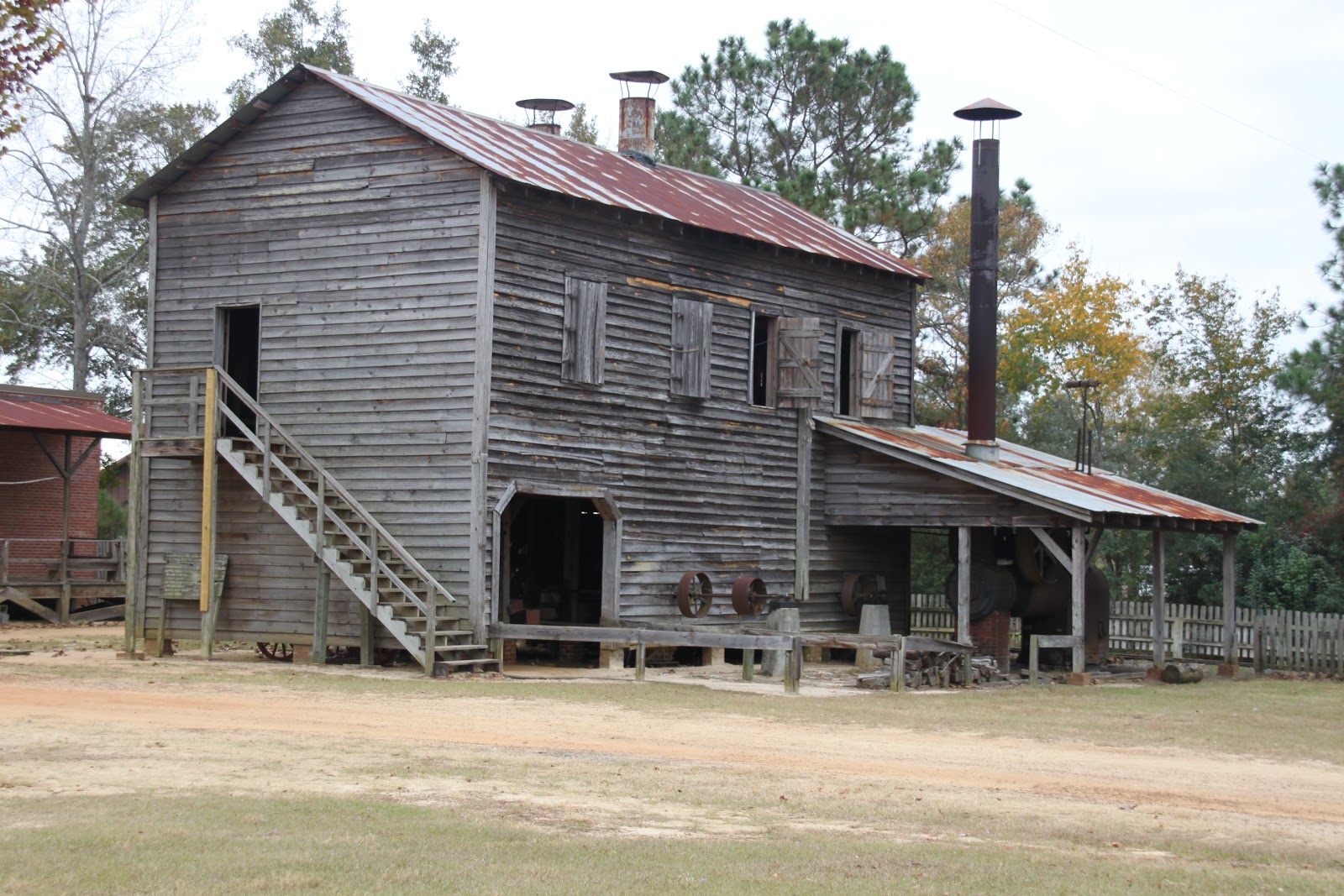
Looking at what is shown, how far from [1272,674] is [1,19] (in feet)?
71.2

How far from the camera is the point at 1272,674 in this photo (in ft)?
90.5

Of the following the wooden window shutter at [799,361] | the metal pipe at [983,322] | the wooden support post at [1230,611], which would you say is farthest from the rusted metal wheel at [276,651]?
the wooden support post at [1230,611]

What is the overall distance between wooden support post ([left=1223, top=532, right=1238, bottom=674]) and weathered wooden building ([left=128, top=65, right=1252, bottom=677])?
Answer: 891 millimetres

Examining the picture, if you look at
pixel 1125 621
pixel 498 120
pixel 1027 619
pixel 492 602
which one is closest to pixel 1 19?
pixel 492 602

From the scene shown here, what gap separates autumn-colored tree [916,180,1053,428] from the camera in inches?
2019

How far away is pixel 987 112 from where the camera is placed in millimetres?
30562

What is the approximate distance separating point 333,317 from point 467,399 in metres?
2.70

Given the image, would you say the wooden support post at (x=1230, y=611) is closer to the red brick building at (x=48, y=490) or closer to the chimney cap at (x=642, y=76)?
the chimney cap at (x=642, y=76)

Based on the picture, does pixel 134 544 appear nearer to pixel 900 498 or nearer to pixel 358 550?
pixel 358 550

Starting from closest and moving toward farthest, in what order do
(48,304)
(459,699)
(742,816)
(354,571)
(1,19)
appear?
(742,816) → (1,19) → (459,699) → (354,571) → (48,304)

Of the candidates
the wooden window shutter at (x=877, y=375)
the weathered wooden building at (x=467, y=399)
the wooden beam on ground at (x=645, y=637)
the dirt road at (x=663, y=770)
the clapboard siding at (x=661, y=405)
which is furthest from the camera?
the wooden window shutter at (x=877, y=375)

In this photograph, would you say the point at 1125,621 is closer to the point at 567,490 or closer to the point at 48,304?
the point at 567,490

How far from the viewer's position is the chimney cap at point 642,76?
30.2 meters

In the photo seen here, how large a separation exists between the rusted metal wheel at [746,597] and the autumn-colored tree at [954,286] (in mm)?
24421
